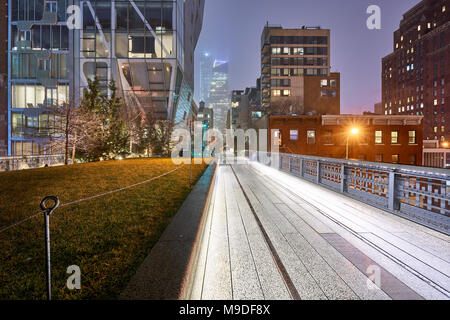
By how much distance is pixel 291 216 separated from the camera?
5.95 metres

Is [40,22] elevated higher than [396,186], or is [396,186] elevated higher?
[40,22]

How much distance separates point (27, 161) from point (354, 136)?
35.6m

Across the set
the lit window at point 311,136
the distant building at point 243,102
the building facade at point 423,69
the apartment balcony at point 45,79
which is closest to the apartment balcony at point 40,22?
the apartment balcony at point 45,79

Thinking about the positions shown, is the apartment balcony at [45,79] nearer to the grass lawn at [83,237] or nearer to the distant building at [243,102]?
the grass lawn at [83,237]

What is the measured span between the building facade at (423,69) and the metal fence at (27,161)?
112m

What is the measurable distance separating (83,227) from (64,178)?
6585 mm

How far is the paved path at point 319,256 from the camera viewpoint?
9.50 ft

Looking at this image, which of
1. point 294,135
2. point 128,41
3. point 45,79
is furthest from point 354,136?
point 45,79

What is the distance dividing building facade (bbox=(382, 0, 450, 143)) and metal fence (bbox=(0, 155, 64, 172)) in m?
112

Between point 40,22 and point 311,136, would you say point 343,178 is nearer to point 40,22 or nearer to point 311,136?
point 311,136

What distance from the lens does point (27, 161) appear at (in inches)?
742

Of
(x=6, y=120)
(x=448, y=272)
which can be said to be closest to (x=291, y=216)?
(x=448, y=272)

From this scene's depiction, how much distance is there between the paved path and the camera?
290cm
